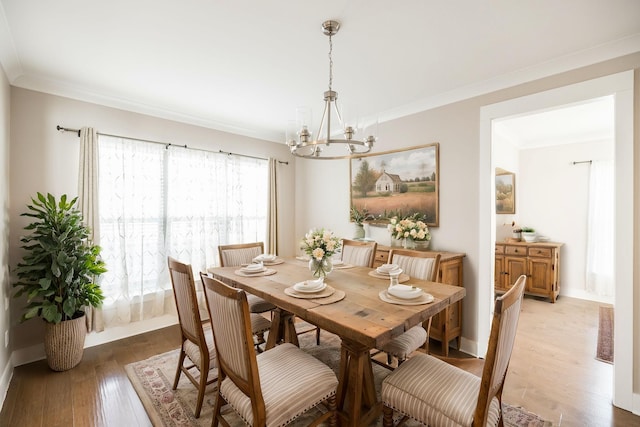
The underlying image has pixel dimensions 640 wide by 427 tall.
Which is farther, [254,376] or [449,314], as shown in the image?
[449,314]

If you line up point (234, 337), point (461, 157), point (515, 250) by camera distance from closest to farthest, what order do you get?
point (234, 337), point (461, 157), point (515, 250)

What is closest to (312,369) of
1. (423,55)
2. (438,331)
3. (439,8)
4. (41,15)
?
(438,331)

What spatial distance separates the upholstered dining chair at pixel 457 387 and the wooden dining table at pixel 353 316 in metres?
0.24

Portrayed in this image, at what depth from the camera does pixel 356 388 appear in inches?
65.1

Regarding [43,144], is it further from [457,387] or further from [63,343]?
[457,387]

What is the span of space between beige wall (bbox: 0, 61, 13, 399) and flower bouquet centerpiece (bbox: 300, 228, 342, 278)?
8.07 feet

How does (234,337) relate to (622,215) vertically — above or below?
below

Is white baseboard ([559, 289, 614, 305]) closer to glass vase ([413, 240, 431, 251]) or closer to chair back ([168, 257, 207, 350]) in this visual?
glass vase ([413, 240, 431, 251])

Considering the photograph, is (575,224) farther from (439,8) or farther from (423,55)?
(439,8)

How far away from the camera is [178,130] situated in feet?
12.4

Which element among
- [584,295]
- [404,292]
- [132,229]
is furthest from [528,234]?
[132,229]

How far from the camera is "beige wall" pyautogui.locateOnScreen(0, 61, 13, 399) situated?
2.31m

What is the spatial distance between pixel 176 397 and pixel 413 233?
8.61ft

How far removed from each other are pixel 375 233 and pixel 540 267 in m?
2.78
